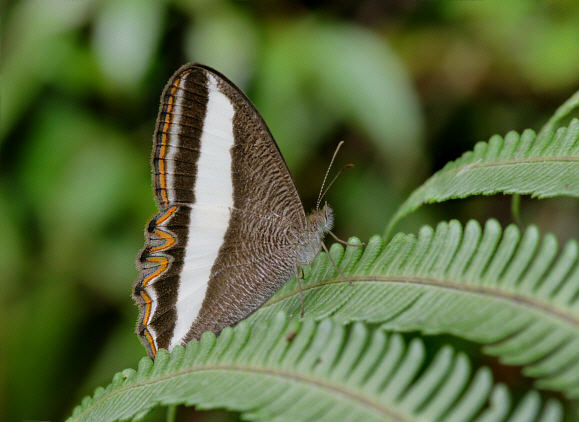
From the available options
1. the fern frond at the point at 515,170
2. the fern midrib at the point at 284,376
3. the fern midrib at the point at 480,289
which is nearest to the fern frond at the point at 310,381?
the fern midrib at the point at 284,376

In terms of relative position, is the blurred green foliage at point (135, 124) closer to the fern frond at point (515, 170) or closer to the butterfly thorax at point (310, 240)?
the butterfly thorax at point (310, 240)

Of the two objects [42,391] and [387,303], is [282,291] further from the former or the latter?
[42,391]

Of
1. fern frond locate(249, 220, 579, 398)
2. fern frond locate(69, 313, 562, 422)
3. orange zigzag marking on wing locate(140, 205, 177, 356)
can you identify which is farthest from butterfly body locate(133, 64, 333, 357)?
fern frond locate(69, 313, 562, 422)

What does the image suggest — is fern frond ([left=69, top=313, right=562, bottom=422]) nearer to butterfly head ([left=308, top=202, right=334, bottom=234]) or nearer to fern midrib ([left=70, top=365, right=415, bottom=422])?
fern midrib ([left=70, top=365, right=415, bottom=422])

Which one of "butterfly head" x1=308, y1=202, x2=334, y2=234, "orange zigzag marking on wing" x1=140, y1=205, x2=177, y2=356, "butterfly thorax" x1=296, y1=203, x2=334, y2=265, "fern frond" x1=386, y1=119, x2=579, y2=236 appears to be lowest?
"orange zigzag marking on wing" x1=140, y1=205, x2=177, y2=356

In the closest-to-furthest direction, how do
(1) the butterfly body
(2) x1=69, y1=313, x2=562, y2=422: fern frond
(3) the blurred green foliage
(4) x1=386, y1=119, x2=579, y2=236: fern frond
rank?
(2) x1=69, y1=313, x2=562, y2=422: fern frond, (4) x1=386, y1=119, x2=579, y2=236: fern frond, (1) the butterfly body, (3) the blurred green foliage
